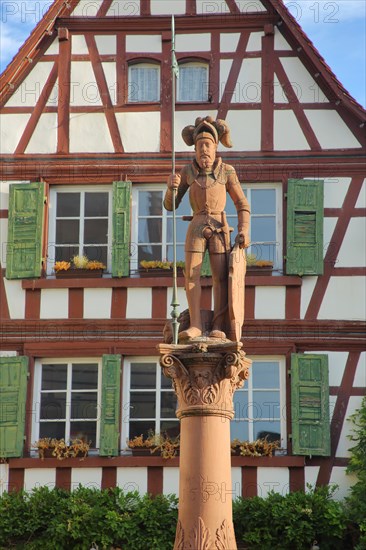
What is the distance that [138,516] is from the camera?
52.6 feet

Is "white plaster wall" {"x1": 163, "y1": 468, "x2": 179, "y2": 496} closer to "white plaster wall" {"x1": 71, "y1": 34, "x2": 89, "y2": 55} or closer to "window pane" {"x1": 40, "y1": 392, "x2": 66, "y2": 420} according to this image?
"window pane" {"x1": 40, "y1": 392, "x2": 66, "y2": 420}

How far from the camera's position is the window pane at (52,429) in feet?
56.7

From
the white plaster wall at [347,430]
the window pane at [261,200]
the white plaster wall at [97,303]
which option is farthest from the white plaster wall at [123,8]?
the white plaster wall at [347,430]

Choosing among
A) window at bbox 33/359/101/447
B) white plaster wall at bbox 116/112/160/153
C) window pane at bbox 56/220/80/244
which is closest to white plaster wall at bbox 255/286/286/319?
window at bbox 33/359/101/447

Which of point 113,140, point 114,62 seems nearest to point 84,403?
point 113,140

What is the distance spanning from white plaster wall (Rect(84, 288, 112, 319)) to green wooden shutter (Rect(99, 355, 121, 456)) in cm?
75

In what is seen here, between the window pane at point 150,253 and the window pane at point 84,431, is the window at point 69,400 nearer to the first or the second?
the window pane at point 84,431

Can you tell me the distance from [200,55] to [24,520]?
7.06m

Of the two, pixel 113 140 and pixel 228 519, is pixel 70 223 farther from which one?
pixel 228 519

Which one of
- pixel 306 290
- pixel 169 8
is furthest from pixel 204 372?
pixel 169 8

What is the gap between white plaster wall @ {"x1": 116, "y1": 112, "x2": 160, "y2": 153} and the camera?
60.5 feet

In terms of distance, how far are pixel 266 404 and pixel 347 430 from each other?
1.11 metres

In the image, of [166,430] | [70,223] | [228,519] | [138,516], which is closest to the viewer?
[228,519]

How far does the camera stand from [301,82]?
18.5 metres
